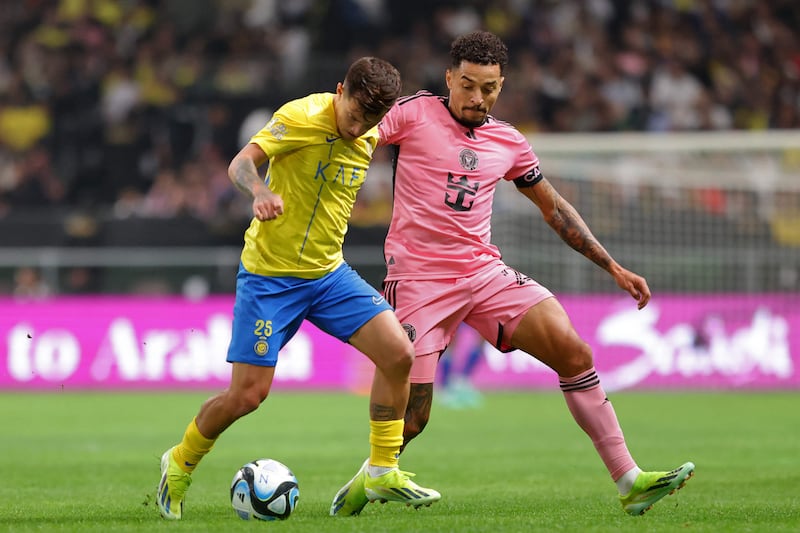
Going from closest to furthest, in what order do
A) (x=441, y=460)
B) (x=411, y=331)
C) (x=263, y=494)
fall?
(x=263, y=494), (x=411, y=331), (x=441, y=460)

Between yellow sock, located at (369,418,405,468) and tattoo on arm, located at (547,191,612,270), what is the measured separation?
1439 millimetres

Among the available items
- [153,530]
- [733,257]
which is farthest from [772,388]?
[153,530]

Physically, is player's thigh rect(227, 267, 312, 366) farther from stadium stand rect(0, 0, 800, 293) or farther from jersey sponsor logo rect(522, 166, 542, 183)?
stadium stand rect(0, 0, 800, 293)

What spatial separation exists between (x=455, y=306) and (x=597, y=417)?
0.95 metres

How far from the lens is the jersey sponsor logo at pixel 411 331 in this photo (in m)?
7.29

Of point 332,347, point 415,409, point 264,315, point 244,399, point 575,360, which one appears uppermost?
point 264,315

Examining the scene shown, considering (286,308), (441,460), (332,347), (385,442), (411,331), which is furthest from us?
(332,347)

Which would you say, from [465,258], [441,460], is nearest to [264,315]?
[465,258]

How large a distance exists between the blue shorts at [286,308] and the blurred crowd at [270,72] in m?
13.3

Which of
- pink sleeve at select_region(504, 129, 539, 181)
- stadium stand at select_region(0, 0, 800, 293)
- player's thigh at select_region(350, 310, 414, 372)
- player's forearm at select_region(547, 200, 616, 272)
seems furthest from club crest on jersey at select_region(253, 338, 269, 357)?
stadium stand at select_region(0, 0, 800, 293)

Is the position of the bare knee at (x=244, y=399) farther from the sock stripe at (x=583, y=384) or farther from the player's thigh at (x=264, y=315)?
the sock stripe at (x=583, y=384)

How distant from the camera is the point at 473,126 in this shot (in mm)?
7465

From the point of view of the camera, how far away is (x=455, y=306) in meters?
7.33

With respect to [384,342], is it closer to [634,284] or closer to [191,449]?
[191,449]
